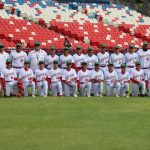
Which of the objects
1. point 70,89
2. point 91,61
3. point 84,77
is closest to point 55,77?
point 70,89

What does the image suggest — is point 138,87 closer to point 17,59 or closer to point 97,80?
point 97,80

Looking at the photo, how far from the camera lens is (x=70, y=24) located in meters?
30.1

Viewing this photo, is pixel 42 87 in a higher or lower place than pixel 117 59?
lower

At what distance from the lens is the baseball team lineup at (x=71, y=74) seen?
1512 cm

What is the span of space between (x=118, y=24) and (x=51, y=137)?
77.7ft

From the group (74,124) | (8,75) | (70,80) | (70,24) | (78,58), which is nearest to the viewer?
(74,124)

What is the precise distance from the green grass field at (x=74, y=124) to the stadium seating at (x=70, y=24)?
472 inches

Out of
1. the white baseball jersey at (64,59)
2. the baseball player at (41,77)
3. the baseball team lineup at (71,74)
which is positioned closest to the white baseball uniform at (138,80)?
the baseball team lineup at (71,74)

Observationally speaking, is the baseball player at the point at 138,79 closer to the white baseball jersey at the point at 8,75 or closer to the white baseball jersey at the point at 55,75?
the white baseball jersey at the point at 55,75

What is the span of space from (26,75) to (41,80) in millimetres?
475

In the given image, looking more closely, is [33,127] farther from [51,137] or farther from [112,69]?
[112,69]

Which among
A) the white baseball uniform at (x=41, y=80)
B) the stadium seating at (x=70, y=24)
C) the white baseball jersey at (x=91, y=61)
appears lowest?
the white baseball uniform at (x=41, y=80)

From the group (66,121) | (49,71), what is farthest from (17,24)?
(66,121)

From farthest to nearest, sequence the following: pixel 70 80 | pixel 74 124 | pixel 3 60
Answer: pixel 3 60
pixel 70 80
pixel 74 124
